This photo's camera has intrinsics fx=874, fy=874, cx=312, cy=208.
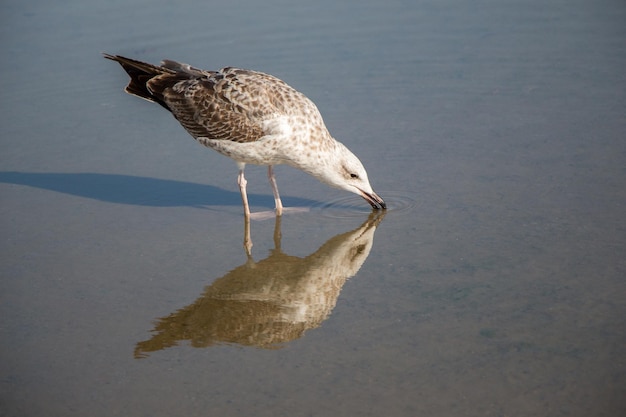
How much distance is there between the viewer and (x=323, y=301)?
6.75 meters

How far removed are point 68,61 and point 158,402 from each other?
7.81 meters

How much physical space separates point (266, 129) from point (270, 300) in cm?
196

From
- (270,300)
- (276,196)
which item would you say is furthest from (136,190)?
(270,300)

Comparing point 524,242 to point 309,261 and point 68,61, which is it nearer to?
point 309,261

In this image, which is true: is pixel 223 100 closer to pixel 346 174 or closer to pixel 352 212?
pixel 346 174

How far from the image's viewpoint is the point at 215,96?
8.48 m

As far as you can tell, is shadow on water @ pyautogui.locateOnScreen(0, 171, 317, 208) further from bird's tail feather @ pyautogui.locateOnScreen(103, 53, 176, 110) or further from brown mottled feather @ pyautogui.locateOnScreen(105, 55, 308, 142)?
bird's tail feather @ pyautogui.locateOnScreen(103, 53, 176, 110)

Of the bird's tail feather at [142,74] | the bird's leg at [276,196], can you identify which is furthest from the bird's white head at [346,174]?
the bird's tail feather at [142,74]

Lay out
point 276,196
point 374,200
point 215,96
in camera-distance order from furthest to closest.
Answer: point 215,96 < point 276,196 < point 374,200

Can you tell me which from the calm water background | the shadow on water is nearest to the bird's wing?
the shadow on water

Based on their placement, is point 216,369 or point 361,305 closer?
point 216,369

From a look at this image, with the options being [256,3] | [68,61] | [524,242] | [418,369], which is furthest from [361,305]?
[256,3]

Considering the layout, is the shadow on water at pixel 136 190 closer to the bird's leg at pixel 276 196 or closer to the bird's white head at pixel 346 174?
the bird's leg at pixel 276 196

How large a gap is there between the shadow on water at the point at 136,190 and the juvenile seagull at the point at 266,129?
32 centimetres
